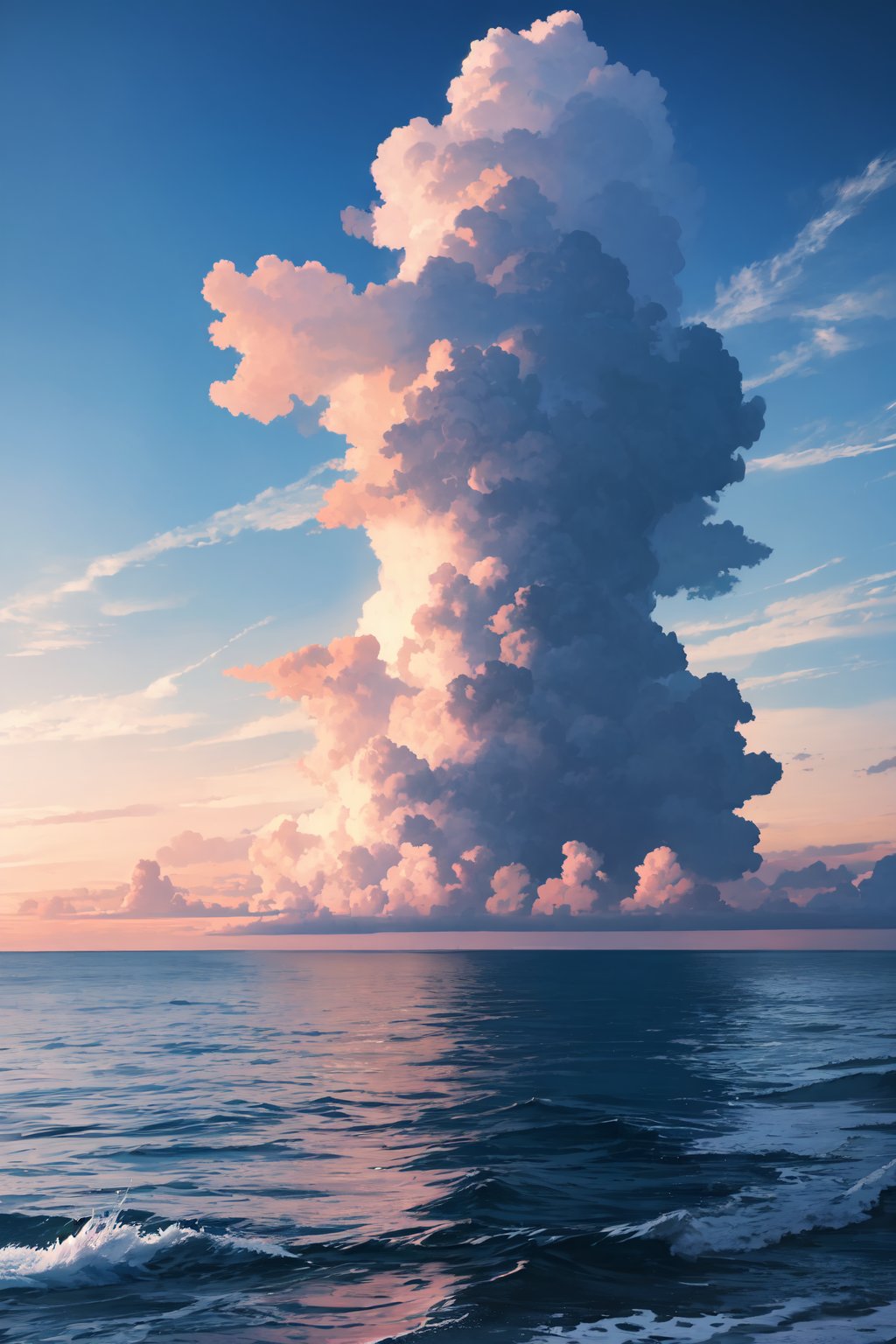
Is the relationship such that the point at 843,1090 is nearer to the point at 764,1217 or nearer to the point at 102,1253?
the point at 764,1217

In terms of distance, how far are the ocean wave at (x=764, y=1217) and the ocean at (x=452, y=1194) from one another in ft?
0.24

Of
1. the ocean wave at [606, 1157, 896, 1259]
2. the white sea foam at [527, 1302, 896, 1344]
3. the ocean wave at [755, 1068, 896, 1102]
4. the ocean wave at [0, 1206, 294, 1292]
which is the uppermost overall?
the white sea foam at [527, 1302, 896, 1344]

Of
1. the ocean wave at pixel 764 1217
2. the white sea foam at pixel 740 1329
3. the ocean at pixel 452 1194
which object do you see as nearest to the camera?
the white sea foam at pixel 740 1329

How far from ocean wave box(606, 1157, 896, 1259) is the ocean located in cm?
7

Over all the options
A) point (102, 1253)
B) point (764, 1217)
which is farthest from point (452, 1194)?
point (102, 1253)

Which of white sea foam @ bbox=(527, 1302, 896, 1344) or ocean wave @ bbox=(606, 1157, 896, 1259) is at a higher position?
white sea foam @ bbox=(527, 1302, 896, 1344)

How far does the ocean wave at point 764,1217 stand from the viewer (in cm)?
1792

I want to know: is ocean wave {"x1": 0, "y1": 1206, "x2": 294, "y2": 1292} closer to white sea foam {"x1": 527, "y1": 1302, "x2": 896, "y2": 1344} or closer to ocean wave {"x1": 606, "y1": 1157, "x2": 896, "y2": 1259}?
white sea foam {"x1": 527, "y1": 1302, "x2": 896, "y2": 1344}

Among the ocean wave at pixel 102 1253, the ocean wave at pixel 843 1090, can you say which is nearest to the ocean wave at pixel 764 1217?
the ocean wave at pixel 102 1253

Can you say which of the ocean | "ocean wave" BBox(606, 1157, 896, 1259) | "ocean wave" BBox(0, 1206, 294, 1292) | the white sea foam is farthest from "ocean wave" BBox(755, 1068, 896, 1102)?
"ocean wave" BBox(0, 1206, 294, 1292)

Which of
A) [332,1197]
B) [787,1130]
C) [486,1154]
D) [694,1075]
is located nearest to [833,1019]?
[694,1075]

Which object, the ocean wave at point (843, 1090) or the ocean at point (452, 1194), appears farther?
the ocean wave at point (843, 1090)

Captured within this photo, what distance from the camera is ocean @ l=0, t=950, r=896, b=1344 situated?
14.8 meters

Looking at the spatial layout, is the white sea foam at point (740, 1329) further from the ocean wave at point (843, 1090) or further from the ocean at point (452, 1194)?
the ocean wave at point (843, 1090)
